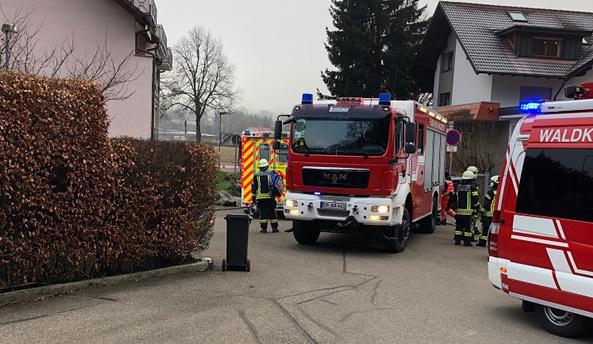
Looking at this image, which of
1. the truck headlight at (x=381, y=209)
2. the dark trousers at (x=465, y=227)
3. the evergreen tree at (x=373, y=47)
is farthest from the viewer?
the evergreen tree at (x=373, y=47)

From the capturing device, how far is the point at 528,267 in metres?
5.86

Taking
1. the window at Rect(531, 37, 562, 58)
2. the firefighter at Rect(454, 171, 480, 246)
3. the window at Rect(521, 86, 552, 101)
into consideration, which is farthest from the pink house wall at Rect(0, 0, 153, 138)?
the window at Rect(531, 37, 562, 58)

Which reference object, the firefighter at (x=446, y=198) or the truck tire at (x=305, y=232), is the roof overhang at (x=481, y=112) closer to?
the firefighter at (x=446, y=198)

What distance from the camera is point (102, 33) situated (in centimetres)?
1566

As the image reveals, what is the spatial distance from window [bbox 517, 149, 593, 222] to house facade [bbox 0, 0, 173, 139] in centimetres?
1151

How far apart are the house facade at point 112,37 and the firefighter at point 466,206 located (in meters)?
9.12

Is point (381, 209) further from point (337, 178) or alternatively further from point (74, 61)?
point (74, 61)

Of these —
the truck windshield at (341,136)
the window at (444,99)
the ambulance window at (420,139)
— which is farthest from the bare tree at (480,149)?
the truck windshield at (341,136)

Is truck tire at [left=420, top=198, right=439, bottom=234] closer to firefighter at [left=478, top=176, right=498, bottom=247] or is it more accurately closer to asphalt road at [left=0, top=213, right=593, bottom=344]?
firefighter at [left=478, top=176, right=498, bottom=247]

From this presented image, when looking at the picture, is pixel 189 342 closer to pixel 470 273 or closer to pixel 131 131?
pixel 470 273

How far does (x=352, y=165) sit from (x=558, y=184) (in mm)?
4638

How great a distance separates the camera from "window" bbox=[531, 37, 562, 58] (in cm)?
2889

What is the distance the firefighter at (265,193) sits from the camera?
12.8 metres

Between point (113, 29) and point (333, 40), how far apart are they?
22766 mm
